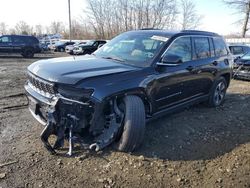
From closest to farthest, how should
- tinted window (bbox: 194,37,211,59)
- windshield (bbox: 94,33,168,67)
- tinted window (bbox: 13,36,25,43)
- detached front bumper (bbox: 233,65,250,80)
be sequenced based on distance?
windshield (bbox: 94,33,168,67), tinted window (bbox: 194,37,211,59), detached front bumper (bbox: 233,65,250,80), tinted window (bbox: 13,36,25,43)

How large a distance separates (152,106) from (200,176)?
1.38m

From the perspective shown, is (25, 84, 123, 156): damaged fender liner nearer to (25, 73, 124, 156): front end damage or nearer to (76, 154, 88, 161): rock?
(25, 73, 124, 156): front end damage

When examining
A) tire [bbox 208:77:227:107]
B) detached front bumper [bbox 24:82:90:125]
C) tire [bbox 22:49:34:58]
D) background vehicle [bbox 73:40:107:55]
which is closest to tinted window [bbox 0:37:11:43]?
tire [bbox 22:49:34:58]

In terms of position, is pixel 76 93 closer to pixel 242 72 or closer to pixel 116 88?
pixel 116 88

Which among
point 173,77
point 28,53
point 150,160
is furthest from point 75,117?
point 28,53

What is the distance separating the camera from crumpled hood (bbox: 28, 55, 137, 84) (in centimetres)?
362

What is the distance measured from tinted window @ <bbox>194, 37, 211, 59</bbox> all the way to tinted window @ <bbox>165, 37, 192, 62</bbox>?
290 mm

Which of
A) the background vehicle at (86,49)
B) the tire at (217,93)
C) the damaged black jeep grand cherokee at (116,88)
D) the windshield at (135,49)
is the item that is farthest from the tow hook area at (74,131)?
the background vehicle at (86,49)

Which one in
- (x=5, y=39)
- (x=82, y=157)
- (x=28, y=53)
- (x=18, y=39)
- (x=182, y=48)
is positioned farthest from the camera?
(x=28, y=53)

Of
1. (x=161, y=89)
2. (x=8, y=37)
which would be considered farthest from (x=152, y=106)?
(x=8, y=37)

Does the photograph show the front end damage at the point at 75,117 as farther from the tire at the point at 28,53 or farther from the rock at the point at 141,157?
the tire at the point at 28,53

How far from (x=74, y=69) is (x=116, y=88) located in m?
0.69

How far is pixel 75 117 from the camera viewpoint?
363 cm

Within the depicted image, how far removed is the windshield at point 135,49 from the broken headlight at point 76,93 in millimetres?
1172
